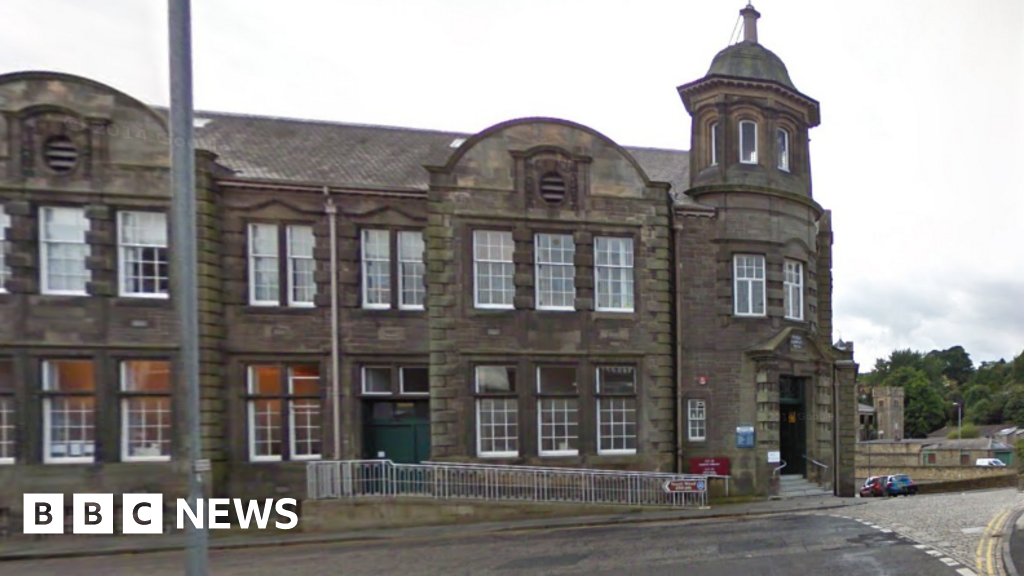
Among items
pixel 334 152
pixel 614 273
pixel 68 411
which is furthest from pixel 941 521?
pixel 68 411

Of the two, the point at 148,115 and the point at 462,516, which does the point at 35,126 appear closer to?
the point at 148,115

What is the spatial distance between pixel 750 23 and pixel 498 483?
58.4ft

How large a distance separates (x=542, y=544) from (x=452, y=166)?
10.3m

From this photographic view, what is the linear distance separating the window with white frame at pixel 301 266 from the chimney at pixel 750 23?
640 inches

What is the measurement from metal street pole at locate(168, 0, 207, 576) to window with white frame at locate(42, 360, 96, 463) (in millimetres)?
14859

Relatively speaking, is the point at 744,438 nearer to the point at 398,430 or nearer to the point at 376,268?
the point at 398,430

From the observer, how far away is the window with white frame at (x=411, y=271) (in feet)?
61.2

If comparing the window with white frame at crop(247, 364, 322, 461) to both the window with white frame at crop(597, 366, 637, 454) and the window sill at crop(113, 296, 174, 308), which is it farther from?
the window with white frame at crop(597, 366, 637, 454)

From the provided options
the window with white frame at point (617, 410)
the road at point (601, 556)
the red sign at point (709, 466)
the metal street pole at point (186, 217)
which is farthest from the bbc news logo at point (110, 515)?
the metal street pole at point (186, 217)

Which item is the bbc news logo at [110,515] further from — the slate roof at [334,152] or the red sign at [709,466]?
the red sign at [709,466]

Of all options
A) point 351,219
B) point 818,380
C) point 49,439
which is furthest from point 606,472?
point 49,439

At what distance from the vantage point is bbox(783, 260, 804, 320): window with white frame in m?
20.8

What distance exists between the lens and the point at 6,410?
16.0 metres

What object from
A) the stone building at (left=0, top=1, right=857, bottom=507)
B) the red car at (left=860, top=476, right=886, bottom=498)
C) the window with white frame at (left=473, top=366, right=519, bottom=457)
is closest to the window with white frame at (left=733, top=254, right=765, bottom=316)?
the stone building at (left=0, top=1, right=857, bottom=507)
